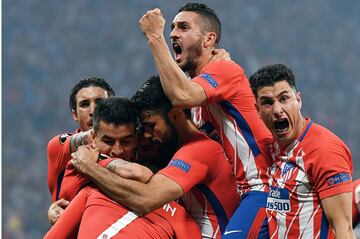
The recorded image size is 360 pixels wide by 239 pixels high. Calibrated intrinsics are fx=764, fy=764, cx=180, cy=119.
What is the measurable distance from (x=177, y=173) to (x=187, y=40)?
3.20 ft

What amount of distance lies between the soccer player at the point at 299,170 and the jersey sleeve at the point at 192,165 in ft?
1.20

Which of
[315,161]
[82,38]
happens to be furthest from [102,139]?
[82,38]

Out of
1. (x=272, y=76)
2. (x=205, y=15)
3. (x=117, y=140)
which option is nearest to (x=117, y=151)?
(x=117, y=140)

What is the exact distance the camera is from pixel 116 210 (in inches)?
166

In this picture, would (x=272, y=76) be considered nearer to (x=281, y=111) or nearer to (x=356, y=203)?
(x=281, y=111)

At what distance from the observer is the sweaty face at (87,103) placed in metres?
5.64

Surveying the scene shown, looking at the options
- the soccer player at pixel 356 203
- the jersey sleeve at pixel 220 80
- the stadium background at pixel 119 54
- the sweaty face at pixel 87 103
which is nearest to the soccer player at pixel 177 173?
the jersey sleeve at pixel 220 80

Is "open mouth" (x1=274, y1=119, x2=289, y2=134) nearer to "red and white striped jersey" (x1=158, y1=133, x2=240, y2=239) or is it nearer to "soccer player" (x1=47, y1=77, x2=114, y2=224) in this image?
"red and white striped jersey" (x1=158, y1=133, x2=240, y2=239)

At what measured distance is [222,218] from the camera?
4562 mm

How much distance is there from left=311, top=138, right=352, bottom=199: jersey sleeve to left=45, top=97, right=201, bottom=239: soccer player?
2.55 feet

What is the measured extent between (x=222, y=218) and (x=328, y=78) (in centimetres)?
1444

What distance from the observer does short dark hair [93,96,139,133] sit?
437 centimetres

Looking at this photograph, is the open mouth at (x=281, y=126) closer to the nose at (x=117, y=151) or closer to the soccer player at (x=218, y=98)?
the soccer player at (x=218, y=98)

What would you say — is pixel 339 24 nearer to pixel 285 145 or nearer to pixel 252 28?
pixel 252 28
